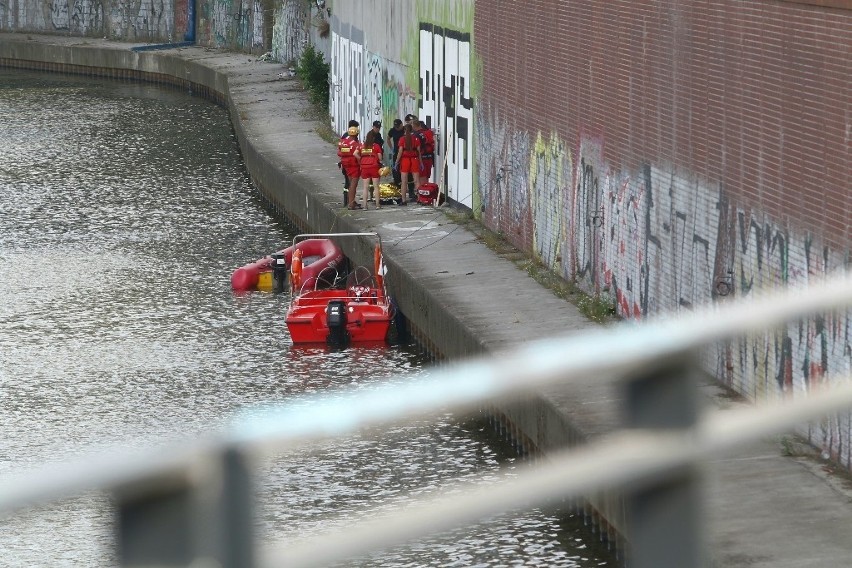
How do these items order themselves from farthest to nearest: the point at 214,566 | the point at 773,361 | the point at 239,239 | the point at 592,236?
the point at 239,239
the point at 592,236
the point at 773,361
the point at 214,566

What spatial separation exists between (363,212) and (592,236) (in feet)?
25.2

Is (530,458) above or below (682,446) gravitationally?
below

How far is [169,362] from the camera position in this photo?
63.8ft

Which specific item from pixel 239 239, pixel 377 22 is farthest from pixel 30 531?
pixel 377 22

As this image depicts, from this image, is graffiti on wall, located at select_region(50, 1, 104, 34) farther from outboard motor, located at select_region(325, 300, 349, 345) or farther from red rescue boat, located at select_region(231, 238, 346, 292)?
outboard motor, located at select_region(325, 300, 349, 345)

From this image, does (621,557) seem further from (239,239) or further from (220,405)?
(239,239)

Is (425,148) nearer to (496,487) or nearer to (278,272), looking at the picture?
(278,272)

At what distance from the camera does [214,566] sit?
2105 millimetres

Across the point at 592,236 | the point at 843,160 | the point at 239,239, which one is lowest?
the point at 239,239

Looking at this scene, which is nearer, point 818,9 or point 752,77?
point 818,9

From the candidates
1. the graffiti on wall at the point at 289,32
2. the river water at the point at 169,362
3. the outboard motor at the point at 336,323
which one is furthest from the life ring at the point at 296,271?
the graffiti on wall at the point at 289,32

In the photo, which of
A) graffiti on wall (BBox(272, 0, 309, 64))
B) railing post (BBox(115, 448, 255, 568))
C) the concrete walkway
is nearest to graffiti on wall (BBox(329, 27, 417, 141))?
the concrete walkway

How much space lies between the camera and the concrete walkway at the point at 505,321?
30.6 feet

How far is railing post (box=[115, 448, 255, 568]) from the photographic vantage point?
2.05m
